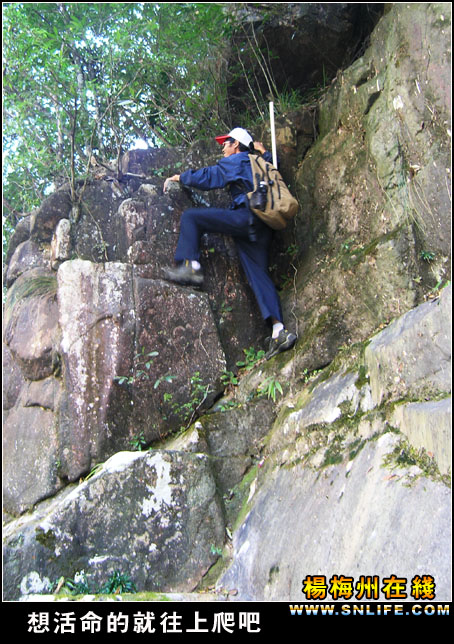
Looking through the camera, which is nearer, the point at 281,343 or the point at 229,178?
the point at 281,343

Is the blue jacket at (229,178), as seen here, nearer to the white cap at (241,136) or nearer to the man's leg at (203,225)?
the man's leg at (203,225)

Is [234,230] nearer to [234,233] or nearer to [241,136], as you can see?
[234,233]

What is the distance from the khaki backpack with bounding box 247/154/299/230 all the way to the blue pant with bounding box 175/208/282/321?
0.44 feet

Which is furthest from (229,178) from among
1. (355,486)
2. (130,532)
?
(355,486)

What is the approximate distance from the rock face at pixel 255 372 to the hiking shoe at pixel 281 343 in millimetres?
175

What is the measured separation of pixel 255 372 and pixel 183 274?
1.23 metres

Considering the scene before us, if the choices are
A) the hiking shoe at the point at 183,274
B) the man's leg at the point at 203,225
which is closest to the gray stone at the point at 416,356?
the man's leg at the point at 203,225

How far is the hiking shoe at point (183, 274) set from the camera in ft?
20.1

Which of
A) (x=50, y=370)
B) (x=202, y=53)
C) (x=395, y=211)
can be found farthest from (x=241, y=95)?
(x=50, y=370)

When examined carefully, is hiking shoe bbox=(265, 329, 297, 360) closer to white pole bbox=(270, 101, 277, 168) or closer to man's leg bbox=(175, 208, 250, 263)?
man's leg bbox=(175, 208, 250, 263)

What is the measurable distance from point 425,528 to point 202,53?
610 cm

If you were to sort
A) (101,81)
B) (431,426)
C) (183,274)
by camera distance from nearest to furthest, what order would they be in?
(431,426) → (183,274) → (101,81)

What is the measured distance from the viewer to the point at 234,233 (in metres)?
6.06

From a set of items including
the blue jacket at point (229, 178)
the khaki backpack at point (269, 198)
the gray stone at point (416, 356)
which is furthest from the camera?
the blue jacket at point (229, 178)
